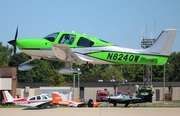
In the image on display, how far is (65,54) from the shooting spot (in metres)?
25.9

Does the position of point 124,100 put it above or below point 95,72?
below

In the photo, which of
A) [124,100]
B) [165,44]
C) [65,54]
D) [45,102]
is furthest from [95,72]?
[65,54]

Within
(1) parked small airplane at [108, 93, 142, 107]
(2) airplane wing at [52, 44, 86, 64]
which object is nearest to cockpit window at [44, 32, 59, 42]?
(2) airplane wing at [52, 44, 86, 64]

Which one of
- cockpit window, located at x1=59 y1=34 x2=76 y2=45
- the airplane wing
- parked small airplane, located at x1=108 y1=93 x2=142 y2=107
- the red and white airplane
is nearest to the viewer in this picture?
the airplane wing

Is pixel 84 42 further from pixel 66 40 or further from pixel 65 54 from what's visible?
pixel 65 54

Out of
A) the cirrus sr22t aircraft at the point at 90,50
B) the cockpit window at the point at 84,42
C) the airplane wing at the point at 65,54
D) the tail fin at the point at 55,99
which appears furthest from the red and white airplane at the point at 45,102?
the cockpit window at the point at 84,42

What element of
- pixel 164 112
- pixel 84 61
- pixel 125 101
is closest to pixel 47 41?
pixel 84 61

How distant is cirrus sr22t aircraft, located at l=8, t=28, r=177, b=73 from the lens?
84.7 ft

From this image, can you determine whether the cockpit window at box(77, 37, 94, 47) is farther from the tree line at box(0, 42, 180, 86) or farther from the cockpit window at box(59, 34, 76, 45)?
the tree line at box(0, 42, 180, 86)

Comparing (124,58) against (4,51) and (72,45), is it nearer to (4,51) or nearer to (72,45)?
(72,45)

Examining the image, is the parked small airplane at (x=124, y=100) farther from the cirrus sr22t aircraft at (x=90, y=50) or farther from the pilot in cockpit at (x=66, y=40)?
the pilot in cockpit at (x=66, y=40)

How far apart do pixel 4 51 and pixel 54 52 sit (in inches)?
3459

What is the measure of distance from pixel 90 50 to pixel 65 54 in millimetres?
1768

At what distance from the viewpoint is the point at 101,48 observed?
2625cm
